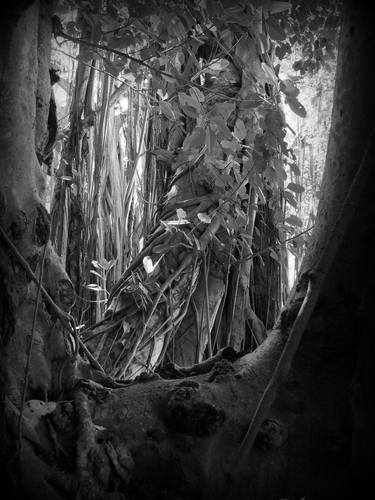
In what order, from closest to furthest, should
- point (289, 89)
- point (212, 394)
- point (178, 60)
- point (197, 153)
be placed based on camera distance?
1. point (212, 394)
2. point (289, 89)
3. point (197, 153)
4. point (178, 60)

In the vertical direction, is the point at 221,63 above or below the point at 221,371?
above

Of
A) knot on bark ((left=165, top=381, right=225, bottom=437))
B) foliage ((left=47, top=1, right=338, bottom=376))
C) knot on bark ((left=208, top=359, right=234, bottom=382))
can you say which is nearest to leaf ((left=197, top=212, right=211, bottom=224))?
foliage ((left=47, top=1, right=338, bottom=376))

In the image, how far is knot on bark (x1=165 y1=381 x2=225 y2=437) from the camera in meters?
0.84

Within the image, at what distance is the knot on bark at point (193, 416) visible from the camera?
84cm

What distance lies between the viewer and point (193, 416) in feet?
2.76

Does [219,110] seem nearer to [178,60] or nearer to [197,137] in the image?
[197,137]

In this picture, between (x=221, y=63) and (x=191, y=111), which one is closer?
(x=191, y=111)

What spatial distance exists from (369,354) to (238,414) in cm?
24

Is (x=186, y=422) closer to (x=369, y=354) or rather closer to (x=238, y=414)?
(x=238, y=414)

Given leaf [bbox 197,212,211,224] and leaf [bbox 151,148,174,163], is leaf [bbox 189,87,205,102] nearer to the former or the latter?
leaf [bbox 197,212,211,224]

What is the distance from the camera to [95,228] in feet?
7.77

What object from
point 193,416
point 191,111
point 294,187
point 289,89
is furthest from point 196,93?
point 193,416

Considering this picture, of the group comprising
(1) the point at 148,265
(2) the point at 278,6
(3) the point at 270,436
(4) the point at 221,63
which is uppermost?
(4) the point at 221,63

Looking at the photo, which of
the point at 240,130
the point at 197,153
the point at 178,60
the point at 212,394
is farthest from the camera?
the point at 178,60
